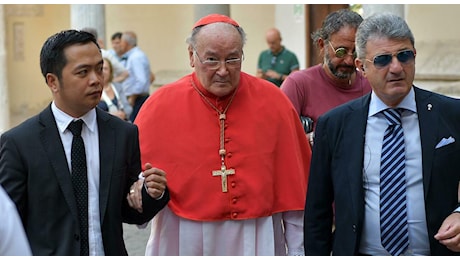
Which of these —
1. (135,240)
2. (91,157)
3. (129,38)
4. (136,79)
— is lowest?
(135,240)

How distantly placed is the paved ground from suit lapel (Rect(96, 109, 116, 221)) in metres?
4.02

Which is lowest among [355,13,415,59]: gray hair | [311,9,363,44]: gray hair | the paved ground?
the paved ground

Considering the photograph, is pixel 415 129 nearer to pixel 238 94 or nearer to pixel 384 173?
pixel 384 173

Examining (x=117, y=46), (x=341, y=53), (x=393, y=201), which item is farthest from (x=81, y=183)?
(x=117, y=46)

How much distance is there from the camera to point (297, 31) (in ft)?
54.6

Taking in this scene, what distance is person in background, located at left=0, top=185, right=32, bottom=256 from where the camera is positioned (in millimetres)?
2805

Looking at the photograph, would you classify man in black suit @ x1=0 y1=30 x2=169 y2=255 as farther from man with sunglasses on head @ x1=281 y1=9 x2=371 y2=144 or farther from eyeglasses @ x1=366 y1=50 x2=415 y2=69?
man with sunglasses on head @ x1=281 y1=9 x2=371 y2=144

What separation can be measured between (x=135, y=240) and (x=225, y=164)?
13.8 feet

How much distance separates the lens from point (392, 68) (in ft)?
13.5

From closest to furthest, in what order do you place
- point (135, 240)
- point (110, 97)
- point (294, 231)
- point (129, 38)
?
point (294, 231) < point (135, 240) < point (110, 97) < point (129, 38)

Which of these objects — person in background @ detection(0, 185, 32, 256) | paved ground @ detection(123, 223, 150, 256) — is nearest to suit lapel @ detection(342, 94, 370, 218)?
person in background @ detection(0, 185, 32, 256)

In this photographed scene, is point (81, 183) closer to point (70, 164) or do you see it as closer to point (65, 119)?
point (70, 164)

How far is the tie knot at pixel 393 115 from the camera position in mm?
4240

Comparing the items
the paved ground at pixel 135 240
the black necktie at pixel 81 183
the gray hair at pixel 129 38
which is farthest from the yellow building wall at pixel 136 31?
the black necktie at pixel 81 183
